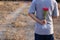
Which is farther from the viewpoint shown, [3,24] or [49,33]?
[3,24]

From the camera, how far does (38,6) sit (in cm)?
349

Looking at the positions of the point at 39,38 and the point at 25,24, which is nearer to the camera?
the point at 39,38

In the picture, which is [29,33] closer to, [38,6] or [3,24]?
[3,24]

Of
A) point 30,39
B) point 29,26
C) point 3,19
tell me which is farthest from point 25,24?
point 30,39

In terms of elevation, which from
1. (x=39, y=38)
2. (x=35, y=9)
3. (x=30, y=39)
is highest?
(x=35, y=9)

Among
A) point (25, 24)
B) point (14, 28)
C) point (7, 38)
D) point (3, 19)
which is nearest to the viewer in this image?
point (7, 38)

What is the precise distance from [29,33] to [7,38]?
1036 mm

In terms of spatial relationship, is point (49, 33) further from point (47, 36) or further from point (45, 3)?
point (45, 3)

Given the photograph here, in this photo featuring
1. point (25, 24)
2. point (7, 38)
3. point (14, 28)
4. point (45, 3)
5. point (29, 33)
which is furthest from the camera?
point (25, 24)

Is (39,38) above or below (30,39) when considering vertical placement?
above

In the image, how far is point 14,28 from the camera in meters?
8.30

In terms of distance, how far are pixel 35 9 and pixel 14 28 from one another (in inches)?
189

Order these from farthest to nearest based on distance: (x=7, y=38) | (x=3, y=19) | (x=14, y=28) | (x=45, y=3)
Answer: (x=3, y=19)
(x=14, y=28)
(x=7, y=38)
(x=45, y=3)

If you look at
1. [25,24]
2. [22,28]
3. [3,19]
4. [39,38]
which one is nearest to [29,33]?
[22,28]
